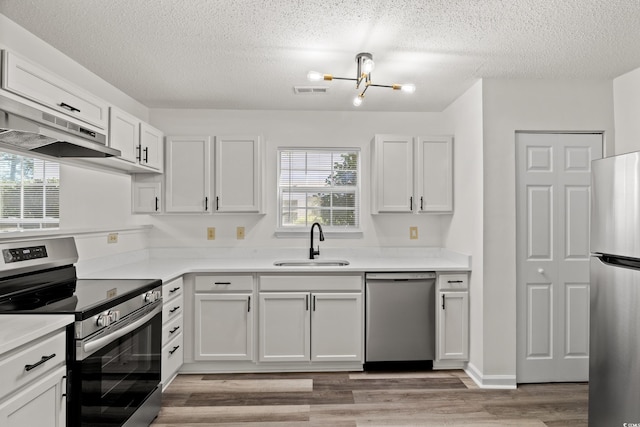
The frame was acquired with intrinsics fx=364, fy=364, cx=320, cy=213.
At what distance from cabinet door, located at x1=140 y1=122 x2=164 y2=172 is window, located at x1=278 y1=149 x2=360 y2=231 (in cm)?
115

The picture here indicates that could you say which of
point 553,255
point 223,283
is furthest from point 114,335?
point 553,255

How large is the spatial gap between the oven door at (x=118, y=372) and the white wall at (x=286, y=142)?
1354mm

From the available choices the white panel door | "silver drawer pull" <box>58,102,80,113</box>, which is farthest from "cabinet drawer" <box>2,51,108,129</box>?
the white panel door

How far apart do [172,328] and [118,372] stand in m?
0.81

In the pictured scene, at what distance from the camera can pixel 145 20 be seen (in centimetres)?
202

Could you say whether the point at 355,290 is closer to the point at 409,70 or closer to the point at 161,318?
the point at 161,318

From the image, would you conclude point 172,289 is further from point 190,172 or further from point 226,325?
point 190,172

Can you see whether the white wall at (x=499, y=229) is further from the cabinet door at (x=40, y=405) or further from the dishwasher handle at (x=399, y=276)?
the cabinet door at (x=40, y=405)

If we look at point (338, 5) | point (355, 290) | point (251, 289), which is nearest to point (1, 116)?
point (338, 5)

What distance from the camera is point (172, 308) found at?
9.00 ft

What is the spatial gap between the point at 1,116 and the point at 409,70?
2424 mm

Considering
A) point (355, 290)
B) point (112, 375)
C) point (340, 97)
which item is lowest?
point (112, 375)

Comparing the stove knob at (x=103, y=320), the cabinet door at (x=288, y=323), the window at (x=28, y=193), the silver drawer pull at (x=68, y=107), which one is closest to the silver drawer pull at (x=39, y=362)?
the stove knob at (x=103, y=320)

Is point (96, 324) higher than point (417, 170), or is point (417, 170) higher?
point (417, 170)
